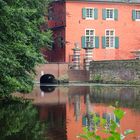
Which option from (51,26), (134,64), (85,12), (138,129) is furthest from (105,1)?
(138,129)

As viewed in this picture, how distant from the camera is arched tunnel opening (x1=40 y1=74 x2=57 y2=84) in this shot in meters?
48.4

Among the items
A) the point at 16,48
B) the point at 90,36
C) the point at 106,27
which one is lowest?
the point at 16,48

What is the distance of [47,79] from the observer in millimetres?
49906

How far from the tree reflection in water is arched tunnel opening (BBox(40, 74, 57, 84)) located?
27151 mm

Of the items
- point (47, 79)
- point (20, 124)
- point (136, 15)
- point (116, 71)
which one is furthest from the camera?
point (136, 15)

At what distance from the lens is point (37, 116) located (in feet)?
59.8

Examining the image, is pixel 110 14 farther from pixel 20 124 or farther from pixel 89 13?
pixel 20 124

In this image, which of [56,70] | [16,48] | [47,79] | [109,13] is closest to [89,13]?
[109,13]

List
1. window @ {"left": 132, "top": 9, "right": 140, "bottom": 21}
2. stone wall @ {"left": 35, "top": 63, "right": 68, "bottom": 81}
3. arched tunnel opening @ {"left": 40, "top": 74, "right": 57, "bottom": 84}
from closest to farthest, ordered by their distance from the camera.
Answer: stone wall @ {"left": 35, "top": 63, "right": 68, "bottom": 81} < arched tunnel opening @ {"left": 40, "top": 74, "right": 57, "bottom": 84} < window @ {"left": 132, "top": 9, "right": 140, "bottom": 21}

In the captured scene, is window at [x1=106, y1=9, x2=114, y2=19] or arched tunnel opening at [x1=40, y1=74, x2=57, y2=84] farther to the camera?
window at [x1=106, y1=9, x2=114, y2=19]

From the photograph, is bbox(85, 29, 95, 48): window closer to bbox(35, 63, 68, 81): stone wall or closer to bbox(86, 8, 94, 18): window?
bbox(86, 8, 94, 18): window

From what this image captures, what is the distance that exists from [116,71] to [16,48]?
2309 centimetres

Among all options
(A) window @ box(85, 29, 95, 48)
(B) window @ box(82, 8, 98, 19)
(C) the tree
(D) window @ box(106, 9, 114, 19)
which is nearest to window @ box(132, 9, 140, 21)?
(D) window @ box(106, 9, 114, 19)

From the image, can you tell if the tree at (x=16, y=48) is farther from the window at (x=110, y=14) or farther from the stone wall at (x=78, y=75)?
the window at (x=110, y=14)
